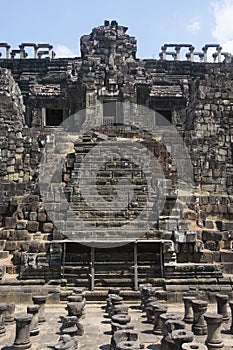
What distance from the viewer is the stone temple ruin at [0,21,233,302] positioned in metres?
11.8

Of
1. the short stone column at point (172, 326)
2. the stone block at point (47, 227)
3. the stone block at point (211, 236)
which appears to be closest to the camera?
the short stone column at point (172, 326)

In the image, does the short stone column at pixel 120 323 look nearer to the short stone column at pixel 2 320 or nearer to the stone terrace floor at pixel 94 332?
the stone terrace floor at pixel 94 332

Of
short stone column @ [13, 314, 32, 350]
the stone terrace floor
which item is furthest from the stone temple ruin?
short stone column @ [13, 314, 32, 350]

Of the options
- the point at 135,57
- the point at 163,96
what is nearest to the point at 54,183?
the point at 163,96

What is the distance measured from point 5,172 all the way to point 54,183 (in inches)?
159

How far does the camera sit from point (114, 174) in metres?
15.4

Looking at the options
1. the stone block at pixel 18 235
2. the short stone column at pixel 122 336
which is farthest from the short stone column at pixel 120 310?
the stone block at pixel 18 235

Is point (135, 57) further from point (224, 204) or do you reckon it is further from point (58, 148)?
point (224, 204)

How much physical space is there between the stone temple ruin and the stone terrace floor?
1.05 metres

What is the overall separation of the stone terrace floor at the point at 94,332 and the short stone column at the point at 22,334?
7.3 inches

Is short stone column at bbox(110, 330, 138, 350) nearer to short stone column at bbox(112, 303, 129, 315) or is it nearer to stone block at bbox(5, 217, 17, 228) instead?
short stone column at bbox(112, 303, 129, 315)

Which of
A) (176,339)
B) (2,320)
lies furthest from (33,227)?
(176,339)

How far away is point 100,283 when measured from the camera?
11.7 meters

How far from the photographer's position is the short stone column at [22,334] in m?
7.54
